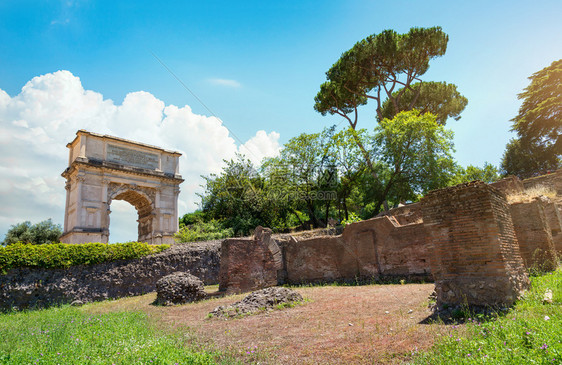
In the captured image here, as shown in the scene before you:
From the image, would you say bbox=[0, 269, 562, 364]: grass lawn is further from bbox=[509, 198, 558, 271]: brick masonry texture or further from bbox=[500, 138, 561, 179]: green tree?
bbox=[500, 138, 561, 179]: green tree

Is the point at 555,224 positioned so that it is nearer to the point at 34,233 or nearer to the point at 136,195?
the point at 136,195

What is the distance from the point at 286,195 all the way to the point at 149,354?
21401 millimetres

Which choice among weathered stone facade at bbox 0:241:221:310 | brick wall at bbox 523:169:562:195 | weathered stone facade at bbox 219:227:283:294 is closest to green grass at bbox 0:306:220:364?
weathered stone facade at bbox 219:227:283:294

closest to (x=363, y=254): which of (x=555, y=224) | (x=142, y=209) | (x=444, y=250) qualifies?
(x=555, y=224)

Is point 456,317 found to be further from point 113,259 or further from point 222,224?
point 222,224

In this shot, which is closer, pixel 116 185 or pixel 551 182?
pixel 551 182

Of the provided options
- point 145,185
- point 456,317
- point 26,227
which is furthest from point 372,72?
point 26,227

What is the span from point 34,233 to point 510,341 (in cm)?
4105

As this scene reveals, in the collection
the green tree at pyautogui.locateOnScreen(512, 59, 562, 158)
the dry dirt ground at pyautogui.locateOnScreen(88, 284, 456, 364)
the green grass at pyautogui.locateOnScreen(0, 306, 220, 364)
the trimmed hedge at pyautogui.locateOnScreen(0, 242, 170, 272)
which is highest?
the green tree at pyautogui.locateOnScreen(512, 59, 562, 158)

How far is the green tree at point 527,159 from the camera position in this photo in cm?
2559

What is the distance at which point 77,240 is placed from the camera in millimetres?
23766

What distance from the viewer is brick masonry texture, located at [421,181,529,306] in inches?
201

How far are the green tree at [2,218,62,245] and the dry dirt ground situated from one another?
32.9 metres

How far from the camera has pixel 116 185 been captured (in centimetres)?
2644
